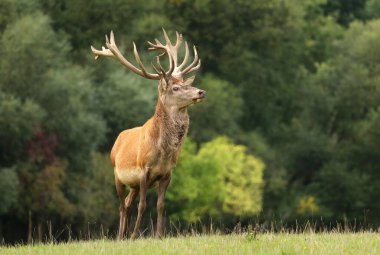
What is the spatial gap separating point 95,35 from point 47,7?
2.61 metres

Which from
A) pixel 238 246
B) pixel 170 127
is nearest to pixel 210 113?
pixel 170 127

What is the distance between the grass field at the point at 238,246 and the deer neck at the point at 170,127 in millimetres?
1498

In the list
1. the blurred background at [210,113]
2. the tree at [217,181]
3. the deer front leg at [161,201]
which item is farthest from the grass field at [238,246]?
the tree at [217,181]

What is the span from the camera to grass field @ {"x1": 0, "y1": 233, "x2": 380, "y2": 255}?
12.8 meters

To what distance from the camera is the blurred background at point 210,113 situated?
43312mm

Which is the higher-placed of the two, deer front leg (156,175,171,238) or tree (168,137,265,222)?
deer front leg (156,175,171,238)

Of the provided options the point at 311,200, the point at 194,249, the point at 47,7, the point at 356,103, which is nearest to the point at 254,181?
the point at 311,200

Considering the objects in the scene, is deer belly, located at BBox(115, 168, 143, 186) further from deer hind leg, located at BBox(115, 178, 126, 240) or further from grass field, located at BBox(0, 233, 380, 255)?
grass field, located at BBox(0, 233, 380, 255)

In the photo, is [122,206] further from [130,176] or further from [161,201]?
[161,201]

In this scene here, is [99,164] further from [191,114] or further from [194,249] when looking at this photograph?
[194,249]

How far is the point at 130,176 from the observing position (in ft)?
54.2

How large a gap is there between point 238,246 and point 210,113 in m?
41.5

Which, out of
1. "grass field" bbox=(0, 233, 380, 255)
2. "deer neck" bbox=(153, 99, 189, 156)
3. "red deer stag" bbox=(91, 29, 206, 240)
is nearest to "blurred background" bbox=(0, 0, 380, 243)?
"red deer stag" bbox=(91, 29, 206, 240)

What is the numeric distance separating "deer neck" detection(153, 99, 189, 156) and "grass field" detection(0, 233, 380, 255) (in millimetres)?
1498
